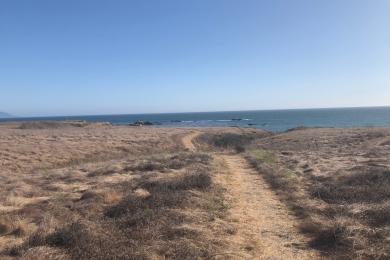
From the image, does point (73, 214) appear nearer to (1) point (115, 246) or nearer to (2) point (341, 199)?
(1) point (115, 246)

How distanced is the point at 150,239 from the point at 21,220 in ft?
15.2

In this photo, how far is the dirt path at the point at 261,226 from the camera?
9.73 meters

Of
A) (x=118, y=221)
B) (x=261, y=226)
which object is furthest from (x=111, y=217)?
(x=261, y=226)

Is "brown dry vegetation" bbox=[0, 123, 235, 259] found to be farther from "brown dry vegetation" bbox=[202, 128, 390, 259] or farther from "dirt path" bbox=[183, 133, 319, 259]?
"brown dry vegetation" bbox=[202, 128, 390, 259]

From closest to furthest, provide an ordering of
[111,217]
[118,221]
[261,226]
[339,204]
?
[118,221]
[261,226]
[111,217]
[339,204]

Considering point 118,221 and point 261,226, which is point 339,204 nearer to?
point 261,226

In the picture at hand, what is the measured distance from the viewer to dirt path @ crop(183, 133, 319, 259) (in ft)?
31.9

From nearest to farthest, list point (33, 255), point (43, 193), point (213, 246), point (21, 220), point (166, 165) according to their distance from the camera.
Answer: point (33, 255) < point (213, 246) < point (21, 220) < point (43, 193) < point (166, 165)

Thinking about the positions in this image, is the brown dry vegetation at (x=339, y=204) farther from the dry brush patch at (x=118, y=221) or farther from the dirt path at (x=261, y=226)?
the dry brush patch at (x=118, y=221)

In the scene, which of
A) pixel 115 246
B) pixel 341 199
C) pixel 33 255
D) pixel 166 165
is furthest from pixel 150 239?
pixel 166 165

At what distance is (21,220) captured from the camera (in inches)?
494

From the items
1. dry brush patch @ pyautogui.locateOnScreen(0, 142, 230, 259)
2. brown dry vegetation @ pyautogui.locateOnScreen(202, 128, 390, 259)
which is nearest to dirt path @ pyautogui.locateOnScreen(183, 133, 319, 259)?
brown dry vegetation @ pyautogui.locateOnScreen(202, 128, 390, 259)

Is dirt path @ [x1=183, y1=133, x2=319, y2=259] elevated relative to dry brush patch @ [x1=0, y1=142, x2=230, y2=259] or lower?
lower

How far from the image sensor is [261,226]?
12.1 meters
